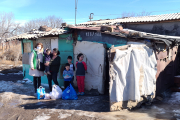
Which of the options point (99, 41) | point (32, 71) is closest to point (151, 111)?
point (99, 41)

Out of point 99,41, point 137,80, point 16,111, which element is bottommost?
point 16,111

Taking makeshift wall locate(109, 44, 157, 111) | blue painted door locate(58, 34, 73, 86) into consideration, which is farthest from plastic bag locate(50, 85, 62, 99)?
makeshift wall locate(109, 44, 157, 111)

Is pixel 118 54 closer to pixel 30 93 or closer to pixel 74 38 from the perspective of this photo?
pixel 74 38

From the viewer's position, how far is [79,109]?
4.58m

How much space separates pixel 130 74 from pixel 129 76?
63 millimetres

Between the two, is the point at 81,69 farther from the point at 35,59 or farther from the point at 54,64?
the point at 35,59

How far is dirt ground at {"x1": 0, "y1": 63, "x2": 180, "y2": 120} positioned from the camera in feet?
13.3

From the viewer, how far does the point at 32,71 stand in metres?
5.88

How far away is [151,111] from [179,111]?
760 millimetres

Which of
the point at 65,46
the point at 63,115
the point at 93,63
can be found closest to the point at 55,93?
the point at 63,115

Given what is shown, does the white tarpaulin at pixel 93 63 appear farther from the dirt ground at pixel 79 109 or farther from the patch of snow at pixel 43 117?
the patch of snow at pixel 43 117

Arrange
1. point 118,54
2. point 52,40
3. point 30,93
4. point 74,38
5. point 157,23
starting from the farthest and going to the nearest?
point 157,23, point 52,40, point 74,38, point 30,93, point 118,54

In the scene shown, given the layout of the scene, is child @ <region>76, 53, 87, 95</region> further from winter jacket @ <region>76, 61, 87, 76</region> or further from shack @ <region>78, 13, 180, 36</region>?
shack @ <region>78, 13, 180, 36</region>

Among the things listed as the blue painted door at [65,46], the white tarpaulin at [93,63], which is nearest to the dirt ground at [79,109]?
the white tarpaulin at [93,63]
